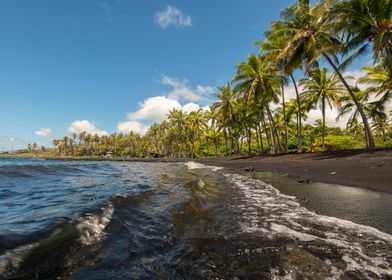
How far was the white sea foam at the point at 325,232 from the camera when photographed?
2.93 meters

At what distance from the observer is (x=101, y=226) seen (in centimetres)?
467

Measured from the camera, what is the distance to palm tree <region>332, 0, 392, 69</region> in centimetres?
1462

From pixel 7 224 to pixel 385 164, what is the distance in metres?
13.8

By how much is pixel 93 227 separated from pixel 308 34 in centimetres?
2290

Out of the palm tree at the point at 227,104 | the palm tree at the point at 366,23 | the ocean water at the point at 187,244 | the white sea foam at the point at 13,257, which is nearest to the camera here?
the ocean water at the point at 187,244

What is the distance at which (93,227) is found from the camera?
450 cm

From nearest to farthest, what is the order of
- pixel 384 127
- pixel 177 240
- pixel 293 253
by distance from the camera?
pixel 293 253
pixel 177 240
pixel 384 127

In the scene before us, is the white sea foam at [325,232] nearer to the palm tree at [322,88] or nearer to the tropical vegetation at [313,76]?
the tropical vegetation at [313,76]

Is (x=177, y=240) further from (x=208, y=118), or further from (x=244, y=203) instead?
(x=208, y=118)

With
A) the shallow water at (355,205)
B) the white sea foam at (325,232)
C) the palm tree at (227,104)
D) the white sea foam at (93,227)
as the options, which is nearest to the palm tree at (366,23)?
the shallow water at (355,205)

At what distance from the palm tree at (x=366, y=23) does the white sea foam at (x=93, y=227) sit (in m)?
17.4

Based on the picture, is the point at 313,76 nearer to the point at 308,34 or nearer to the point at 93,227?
the point at 308,34

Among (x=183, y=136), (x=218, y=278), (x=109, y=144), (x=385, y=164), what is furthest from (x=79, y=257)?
(x=109, y=144)

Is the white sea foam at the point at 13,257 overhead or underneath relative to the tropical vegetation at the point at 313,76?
underneath
